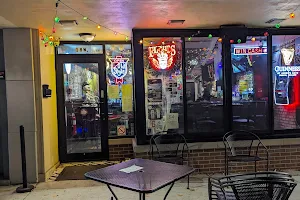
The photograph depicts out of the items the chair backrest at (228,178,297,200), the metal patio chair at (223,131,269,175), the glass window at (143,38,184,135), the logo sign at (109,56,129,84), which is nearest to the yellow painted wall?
the logo sign at (109,56,129,84)

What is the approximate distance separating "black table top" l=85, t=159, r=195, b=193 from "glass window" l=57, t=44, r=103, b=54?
3.52 m

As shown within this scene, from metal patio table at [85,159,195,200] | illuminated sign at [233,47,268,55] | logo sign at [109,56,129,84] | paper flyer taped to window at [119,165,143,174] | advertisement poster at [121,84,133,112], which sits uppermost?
illuminated sign at [233,47,268,55]

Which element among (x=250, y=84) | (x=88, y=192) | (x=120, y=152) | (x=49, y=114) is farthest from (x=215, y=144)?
(x=49, y=114)

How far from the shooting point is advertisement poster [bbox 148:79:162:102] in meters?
5.04

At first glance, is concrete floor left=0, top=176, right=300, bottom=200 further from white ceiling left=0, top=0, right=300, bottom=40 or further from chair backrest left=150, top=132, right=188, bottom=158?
white ceiling left=0, top=0, right=300, bottom=40

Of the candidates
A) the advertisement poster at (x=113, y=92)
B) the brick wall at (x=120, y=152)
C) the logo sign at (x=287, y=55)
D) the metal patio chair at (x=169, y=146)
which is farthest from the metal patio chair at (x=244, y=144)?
the advertisement poster at (x=113, y=92)

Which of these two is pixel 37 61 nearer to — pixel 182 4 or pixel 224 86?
pixel 182 4

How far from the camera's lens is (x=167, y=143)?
4.94 m

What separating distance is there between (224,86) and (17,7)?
3.36 m

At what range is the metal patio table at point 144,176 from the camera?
2230 mm

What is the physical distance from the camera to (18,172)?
4676 mm

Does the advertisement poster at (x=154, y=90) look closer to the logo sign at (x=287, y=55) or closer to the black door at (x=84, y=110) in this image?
the black door at (x=84, y=110)

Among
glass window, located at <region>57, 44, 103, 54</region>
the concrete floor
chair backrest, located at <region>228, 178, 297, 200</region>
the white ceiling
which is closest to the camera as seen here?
chair backrest, located at <region>228, 178, 297, 200</region>

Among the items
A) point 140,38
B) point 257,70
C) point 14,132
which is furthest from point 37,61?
point 257,70
